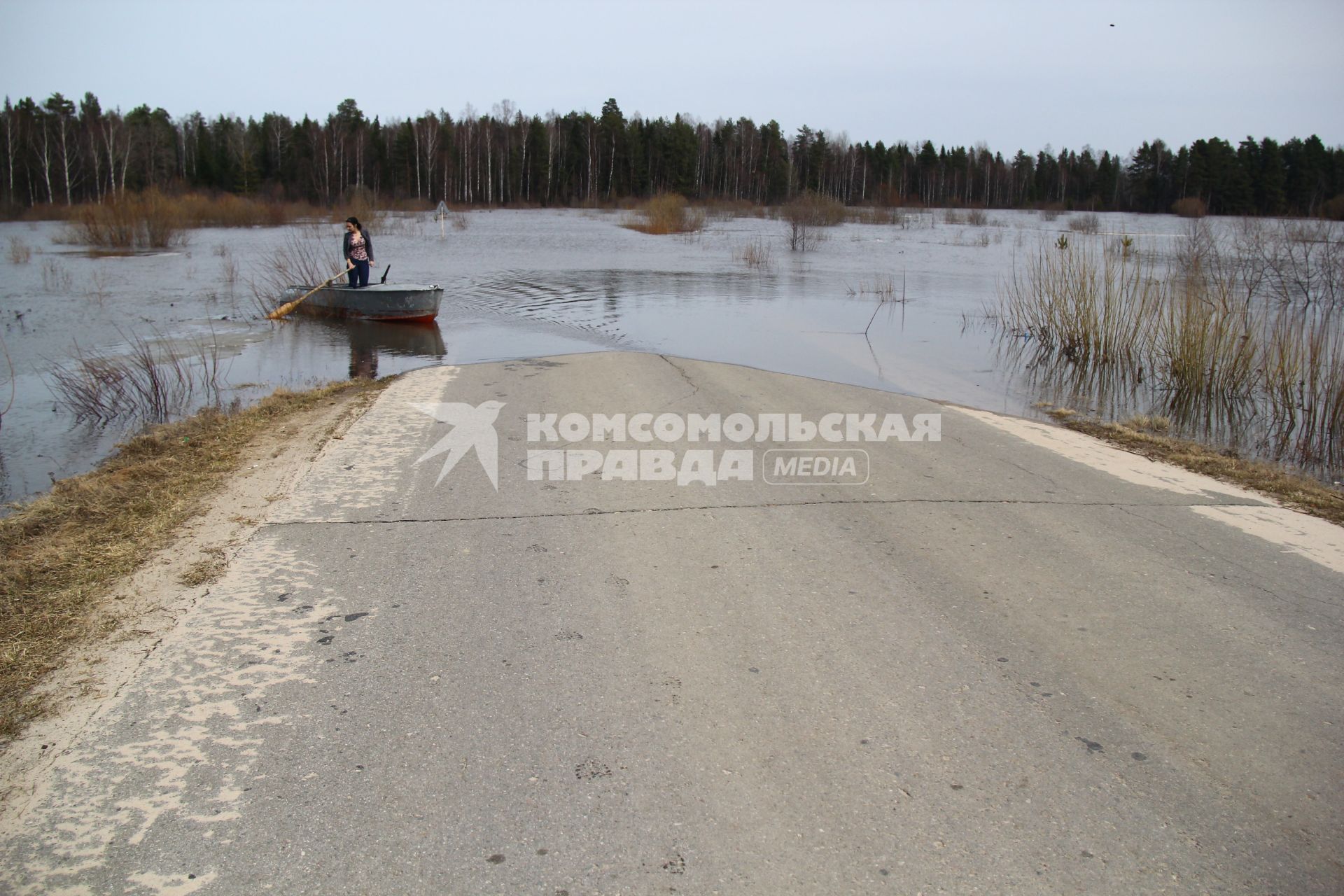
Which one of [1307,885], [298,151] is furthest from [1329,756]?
[298,151]

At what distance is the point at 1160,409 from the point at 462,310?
14.4 m

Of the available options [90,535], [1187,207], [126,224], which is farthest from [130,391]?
[1187,207]

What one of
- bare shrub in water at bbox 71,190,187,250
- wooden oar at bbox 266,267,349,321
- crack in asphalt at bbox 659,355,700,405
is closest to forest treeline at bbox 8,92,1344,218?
bare shrub in water at bbox 71,190,187,250

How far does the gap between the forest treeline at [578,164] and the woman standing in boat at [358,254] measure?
53413 mm

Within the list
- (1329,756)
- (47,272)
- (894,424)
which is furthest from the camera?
(47,272)

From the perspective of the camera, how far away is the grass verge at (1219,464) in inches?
264

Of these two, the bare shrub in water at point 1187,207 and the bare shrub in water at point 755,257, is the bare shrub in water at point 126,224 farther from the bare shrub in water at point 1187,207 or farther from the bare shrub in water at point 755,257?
the bare shrub in water at point 1187,207

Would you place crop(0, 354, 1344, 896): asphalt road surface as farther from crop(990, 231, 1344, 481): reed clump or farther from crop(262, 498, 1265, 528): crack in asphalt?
crop(990, 231, 1344, 481): reed clump

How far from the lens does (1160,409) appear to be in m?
11.6

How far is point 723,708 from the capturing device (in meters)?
3.69

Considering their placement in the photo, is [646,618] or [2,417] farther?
[2,417]

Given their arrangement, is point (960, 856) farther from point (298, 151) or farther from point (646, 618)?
point (298, 151)

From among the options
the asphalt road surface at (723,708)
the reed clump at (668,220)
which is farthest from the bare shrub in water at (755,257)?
the asphalt road surface at (723,708)

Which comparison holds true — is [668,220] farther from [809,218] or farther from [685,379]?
[685,379]
